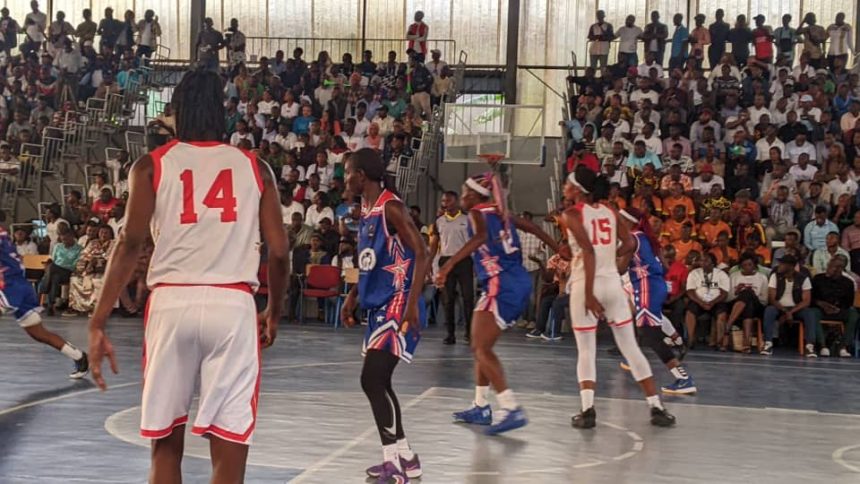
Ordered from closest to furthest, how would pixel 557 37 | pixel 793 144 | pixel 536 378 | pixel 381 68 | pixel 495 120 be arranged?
pixel 536 378 < pixel 793 144 < pixel 495 120 < pixel 381 68 < pixel 557 37

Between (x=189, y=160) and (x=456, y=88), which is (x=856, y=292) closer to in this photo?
(x=456, y=88)

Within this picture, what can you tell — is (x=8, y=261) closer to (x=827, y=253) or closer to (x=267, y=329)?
(x=267, y=329)

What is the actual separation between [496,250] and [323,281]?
9934 millimetres

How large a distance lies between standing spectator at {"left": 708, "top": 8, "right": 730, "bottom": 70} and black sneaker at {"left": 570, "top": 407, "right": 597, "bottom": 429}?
1717 cm

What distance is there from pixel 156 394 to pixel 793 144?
18.1m

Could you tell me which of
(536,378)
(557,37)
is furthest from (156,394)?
(557,37)

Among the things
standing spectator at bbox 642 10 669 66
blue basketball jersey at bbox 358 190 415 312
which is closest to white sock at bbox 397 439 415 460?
blue basketball jersey at bbox 358 190 415 312

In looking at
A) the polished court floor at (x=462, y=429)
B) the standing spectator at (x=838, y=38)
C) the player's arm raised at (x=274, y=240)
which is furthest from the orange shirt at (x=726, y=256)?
the player's arm raised at (x=274, y=240)

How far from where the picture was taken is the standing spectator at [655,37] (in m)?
25.6

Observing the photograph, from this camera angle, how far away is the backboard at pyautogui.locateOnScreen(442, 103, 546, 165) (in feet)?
78.7

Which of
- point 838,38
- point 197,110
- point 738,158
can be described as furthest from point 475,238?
point 838,38

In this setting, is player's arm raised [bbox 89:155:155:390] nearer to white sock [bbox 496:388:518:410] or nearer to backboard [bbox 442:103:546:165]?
white sock [bbox 496:388:518:410]

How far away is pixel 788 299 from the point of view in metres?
17.2

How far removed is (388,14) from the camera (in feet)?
96.3
